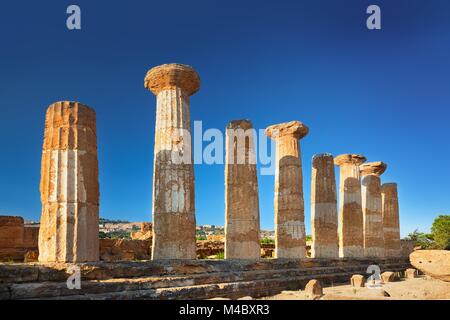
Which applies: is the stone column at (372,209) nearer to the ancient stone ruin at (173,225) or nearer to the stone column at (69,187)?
the ancient stone ruin at (173,225)

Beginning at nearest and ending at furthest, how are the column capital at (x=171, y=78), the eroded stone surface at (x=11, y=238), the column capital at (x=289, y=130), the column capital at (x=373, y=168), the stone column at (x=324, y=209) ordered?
the column capital at (x=171, y=78) → the eroded stone surface at (x=11, y=238) → the column capital at (x=289, y=130) → the stone column at (x=324, y=209) → the column capital at (x=373, y=168)

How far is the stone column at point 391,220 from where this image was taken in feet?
92.8

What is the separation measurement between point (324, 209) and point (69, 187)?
565 inches

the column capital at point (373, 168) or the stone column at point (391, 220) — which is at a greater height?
the column capital at point (373, 168)

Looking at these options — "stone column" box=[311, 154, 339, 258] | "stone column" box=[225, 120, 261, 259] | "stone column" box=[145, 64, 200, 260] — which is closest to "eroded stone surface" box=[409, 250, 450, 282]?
"stone column" box=[225, 120, 261, 259]

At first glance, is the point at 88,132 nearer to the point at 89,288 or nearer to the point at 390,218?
the point at 89,288

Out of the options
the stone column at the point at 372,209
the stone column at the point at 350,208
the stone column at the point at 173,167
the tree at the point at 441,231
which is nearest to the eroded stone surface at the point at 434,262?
the stone column at the point at 173,167

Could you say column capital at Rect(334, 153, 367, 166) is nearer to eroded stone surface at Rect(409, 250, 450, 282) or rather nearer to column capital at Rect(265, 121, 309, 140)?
column capital at Rect(265, 121, 309, 140)

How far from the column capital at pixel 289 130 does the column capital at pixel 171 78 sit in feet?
23.0

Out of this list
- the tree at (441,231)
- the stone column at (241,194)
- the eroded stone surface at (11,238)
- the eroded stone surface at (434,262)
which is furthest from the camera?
the tree at (441,231)

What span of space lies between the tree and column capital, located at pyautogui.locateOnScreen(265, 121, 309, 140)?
92.4 ft
